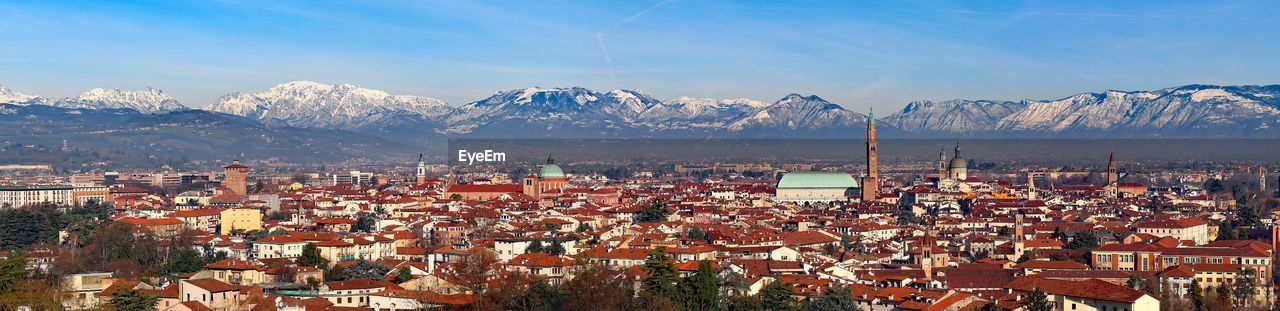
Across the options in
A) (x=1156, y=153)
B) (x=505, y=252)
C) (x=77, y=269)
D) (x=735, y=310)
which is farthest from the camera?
(x=1156, y=153)

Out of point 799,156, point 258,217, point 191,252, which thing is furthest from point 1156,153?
point 191,252

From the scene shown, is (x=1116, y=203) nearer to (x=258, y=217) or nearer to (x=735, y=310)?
(x=258, y=217)

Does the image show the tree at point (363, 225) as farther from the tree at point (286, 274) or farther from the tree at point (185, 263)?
the tree at point (286, 274)

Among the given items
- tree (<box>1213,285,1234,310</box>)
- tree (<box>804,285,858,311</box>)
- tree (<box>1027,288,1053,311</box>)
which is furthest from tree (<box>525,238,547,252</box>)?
tree (<box>1027,288,1053,311</box>)

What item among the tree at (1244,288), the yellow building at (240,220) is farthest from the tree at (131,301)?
the yellow building at (240,220)

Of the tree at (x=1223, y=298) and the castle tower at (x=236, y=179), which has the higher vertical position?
the castle tower at (x=236, y=179)
